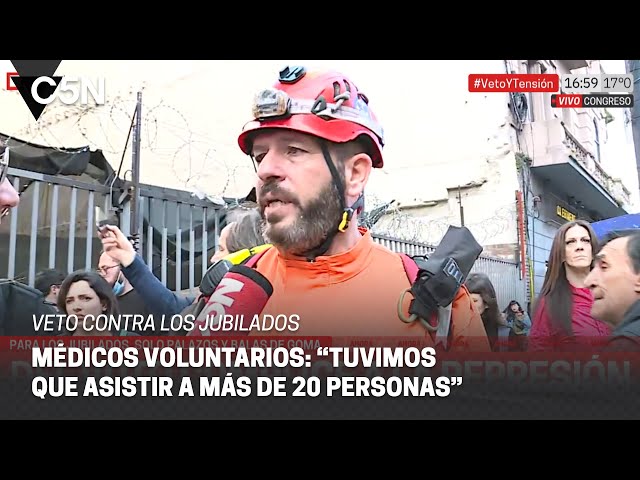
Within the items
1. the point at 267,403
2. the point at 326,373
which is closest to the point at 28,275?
the point at 267,403

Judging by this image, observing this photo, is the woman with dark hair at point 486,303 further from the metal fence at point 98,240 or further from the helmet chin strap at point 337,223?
the helmet chin strap at point 337,223

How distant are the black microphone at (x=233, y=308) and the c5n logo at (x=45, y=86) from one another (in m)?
1.33

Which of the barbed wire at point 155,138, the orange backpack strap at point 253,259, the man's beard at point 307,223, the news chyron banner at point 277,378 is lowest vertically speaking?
the news chyron banner at point 277,378

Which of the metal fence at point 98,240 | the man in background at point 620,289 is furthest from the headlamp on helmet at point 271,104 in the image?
the man in background at point 620,289

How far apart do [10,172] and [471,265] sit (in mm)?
2591

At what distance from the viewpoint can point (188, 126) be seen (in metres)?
3.30

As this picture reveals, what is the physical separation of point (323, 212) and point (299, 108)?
1.86ft

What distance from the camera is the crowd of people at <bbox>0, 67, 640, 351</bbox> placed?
9.91 feet

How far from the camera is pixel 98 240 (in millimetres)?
3150

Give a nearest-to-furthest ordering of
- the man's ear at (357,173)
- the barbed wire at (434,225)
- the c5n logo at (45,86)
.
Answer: the man's ear at (357,173), the c5n logo at (45,86), the barbed wire at (434,225)

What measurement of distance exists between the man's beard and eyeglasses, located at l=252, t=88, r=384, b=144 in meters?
0.38

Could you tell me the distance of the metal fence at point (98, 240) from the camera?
3.00 m

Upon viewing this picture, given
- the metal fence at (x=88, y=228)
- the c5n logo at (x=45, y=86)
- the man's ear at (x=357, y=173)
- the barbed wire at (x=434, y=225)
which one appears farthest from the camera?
the barbed wire at (x=434, y=225)

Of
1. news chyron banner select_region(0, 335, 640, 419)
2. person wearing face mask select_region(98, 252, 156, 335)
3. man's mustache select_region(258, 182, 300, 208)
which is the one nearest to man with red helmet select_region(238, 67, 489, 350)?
man's mustache select_region(258, 182, 300, 208)
